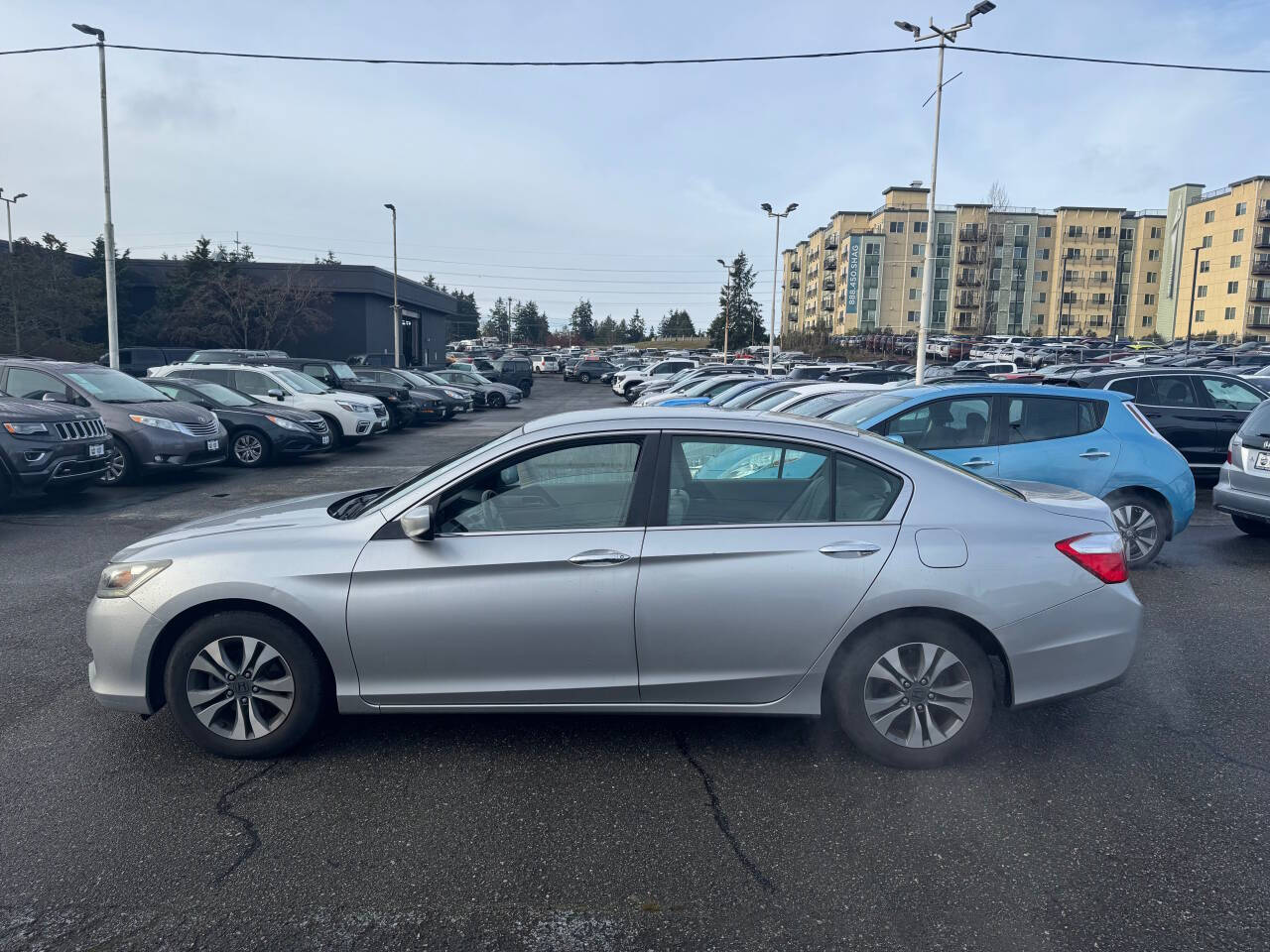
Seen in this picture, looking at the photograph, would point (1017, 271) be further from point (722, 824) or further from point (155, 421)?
point (722, 824)

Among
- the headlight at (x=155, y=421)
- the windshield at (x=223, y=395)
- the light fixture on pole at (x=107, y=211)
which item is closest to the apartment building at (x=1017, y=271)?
the light fixture on pole at (x=107, y=211)

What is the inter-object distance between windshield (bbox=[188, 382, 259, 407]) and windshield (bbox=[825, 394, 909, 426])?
442 inches

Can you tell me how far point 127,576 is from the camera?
4.02 metres

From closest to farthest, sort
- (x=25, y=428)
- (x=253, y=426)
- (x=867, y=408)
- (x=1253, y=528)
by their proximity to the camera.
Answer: (x=867, y=408)
(x=1253, y=528)
(x=25, y=428)
(x=253, y=426)

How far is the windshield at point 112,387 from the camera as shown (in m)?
12.5

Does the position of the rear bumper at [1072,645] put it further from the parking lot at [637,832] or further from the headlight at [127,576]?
the headlight at [127,576]

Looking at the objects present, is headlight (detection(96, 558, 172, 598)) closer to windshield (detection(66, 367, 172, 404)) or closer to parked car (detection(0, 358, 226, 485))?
parked car (detection(0, 358, 226, 485))

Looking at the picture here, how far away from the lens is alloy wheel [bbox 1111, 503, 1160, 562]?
25.2 ft

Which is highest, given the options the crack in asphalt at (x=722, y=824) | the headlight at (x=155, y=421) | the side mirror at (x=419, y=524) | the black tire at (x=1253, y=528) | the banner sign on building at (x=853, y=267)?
the banner sign on building at (x=853, y=267)

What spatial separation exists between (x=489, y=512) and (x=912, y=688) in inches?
75.7

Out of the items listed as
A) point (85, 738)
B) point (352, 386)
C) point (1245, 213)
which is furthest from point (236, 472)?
point (1245, 213)

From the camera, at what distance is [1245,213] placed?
3374 inches

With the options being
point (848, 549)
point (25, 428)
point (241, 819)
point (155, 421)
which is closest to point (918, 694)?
point (848, 549)

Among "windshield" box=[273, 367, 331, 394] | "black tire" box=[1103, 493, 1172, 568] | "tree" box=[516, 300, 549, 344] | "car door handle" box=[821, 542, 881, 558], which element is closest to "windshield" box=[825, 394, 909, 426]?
"black tire" box=[1103, 493, 1172, 568]
